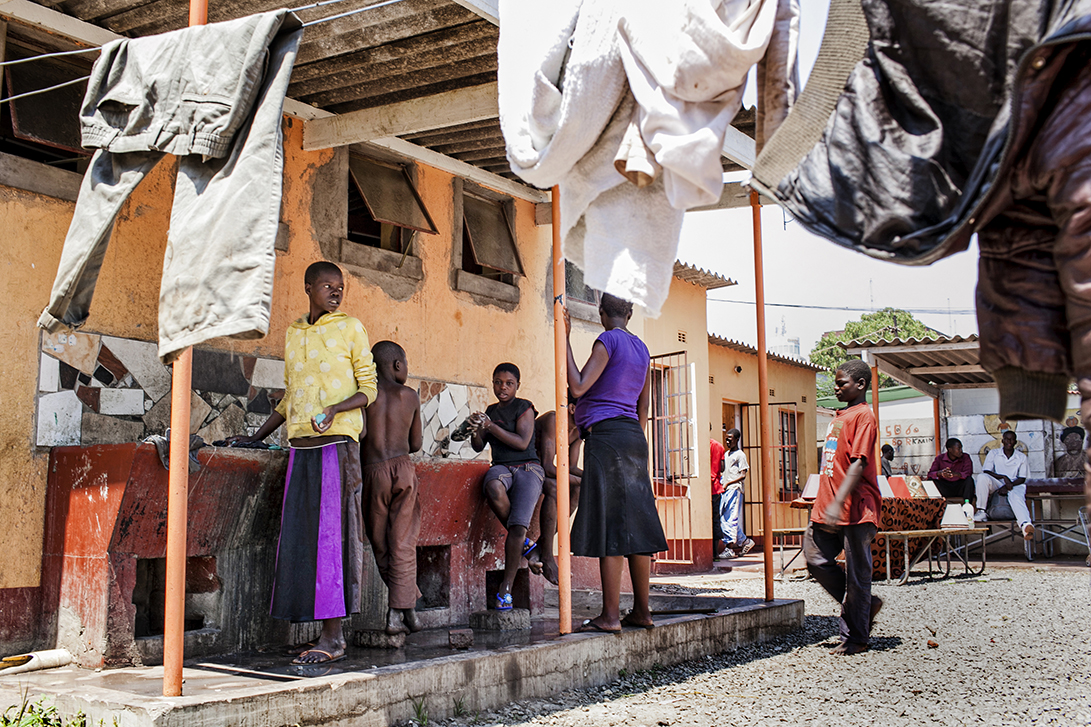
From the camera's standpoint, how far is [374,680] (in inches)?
174

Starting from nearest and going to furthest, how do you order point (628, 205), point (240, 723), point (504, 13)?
point (628, 205) → point (504, 13) → point (240, 723)

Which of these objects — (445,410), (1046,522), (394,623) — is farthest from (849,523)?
(1046,522)

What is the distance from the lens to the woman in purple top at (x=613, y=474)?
5.70m

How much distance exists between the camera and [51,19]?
559 cm

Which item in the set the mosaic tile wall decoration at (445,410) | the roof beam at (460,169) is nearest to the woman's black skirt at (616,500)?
the mosaic tile wall decoration at (445,410)

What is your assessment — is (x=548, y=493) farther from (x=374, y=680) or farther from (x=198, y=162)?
(x=198, y=162)

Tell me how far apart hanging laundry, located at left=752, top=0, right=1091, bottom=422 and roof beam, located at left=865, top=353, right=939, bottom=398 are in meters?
13.6

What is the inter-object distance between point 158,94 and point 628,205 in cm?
219

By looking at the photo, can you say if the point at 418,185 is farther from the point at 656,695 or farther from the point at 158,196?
the point at 656,695

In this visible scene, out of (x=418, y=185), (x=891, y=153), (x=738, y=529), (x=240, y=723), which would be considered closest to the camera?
(x=891, y=153)

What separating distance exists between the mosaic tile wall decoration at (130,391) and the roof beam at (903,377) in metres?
11.1

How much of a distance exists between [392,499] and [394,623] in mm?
728

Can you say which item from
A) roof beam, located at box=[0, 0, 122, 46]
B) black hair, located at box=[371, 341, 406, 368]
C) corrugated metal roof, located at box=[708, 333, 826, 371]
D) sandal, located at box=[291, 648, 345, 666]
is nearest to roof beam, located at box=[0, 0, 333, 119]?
roof beam, located at box=[0, 0, 122, 46]

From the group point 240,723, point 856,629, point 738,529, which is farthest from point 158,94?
point 738,529
